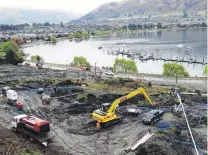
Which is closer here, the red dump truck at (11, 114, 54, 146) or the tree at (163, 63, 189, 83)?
the red dump truck at (11, 114, 54, 146)

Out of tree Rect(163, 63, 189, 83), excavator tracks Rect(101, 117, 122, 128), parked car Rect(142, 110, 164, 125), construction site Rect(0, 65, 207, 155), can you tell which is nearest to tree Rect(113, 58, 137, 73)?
tree Rect(163, 63, 189, 83)

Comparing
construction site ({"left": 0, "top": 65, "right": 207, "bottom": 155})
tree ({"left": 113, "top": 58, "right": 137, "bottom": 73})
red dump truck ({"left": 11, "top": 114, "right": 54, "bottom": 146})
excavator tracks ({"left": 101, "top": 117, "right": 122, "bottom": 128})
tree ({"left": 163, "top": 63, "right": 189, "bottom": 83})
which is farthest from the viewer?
tree ({"left": 113, "top": 58, "right": 137, "bottom": 73})

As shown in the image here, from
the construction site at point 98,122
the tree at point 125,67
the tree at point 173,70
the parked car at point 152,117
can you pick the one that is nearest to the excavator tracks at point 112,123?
the construction site at point 98,122

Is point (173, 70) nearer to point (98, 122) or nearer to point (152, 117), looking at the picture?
point (152, 117)

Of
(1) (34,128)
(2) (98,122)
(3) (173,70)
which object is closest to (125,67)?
(3) (173,70)

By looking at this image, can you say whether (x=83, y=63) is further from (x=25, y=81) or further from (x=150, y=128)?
(x=150, y=128)

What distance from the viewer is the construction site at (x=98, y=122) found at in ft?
76.3

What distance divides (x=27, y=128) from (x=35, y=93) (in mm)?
13288

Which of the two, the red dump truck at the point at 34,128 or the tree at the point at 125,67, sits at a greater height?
Answer: the red dump truck at the point at 34,128

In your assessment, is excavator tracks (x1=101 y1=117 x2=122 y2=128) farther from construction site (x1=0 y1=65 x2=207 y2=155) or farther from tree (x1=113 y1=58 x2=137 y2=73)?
tree (x1=113 y1=58 x2=137 y2=73)

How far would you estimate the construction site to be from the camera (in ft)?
76.3

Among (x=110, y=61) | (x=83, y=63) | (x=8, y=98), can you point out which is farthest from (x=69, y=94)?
(x=110, y=61)

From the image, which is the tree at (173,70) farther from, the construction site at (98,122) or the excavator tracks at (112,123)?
the excavator tracks at (112,123)

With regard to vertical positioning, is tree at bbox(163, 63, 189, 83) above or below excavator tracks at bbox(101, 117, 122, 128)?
below
